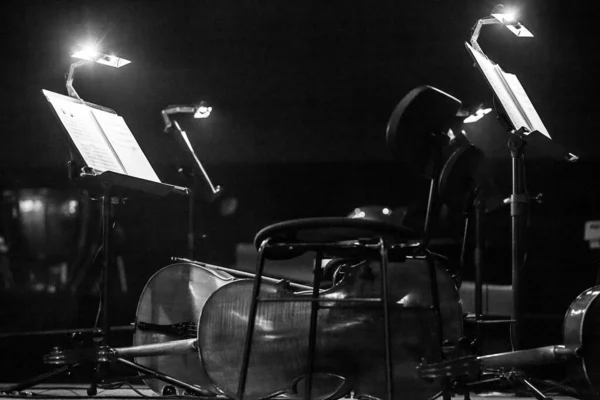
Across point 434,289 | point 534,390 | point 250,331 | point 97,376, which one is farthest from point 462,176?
point 97,376

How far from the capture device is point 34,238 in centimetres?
438

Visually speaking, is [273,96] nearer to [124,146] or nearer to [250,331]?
[124,146]

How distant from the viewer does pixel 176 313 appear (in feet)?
9.26

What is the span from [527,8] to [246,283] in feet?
10.1

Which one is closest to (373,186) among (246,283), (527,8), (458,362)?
(527,8)

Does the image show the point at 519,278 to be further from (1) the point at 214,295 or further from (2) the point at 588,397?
(1) the point at 214,295

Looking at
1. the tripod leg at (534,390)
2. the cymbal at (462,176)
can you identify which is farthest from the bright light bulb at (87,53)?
the tripod leg at (534,390)

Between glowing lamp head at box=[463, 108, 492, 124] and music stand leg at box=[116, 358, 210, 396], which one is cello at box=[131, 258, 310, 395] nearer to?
music stand leg at box=[116, 358, 210, 396]

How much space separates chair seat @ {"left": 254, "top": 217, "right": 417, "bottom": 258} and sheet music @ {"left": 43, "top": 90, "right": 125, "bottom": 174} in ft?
3.85

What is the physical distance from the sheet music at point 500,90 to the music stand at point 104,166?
121cm

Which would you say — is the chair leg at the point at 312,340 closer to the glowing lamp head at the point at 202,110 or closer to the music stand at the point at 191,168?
the music stand at the point at 191,168

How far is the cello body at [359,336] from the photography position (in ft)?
5.98

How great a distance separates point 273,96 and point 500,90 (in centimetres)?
252

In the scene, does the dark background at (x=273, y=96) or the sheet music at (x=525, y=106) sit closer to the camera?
the sheet music at (x=525, y=106)
